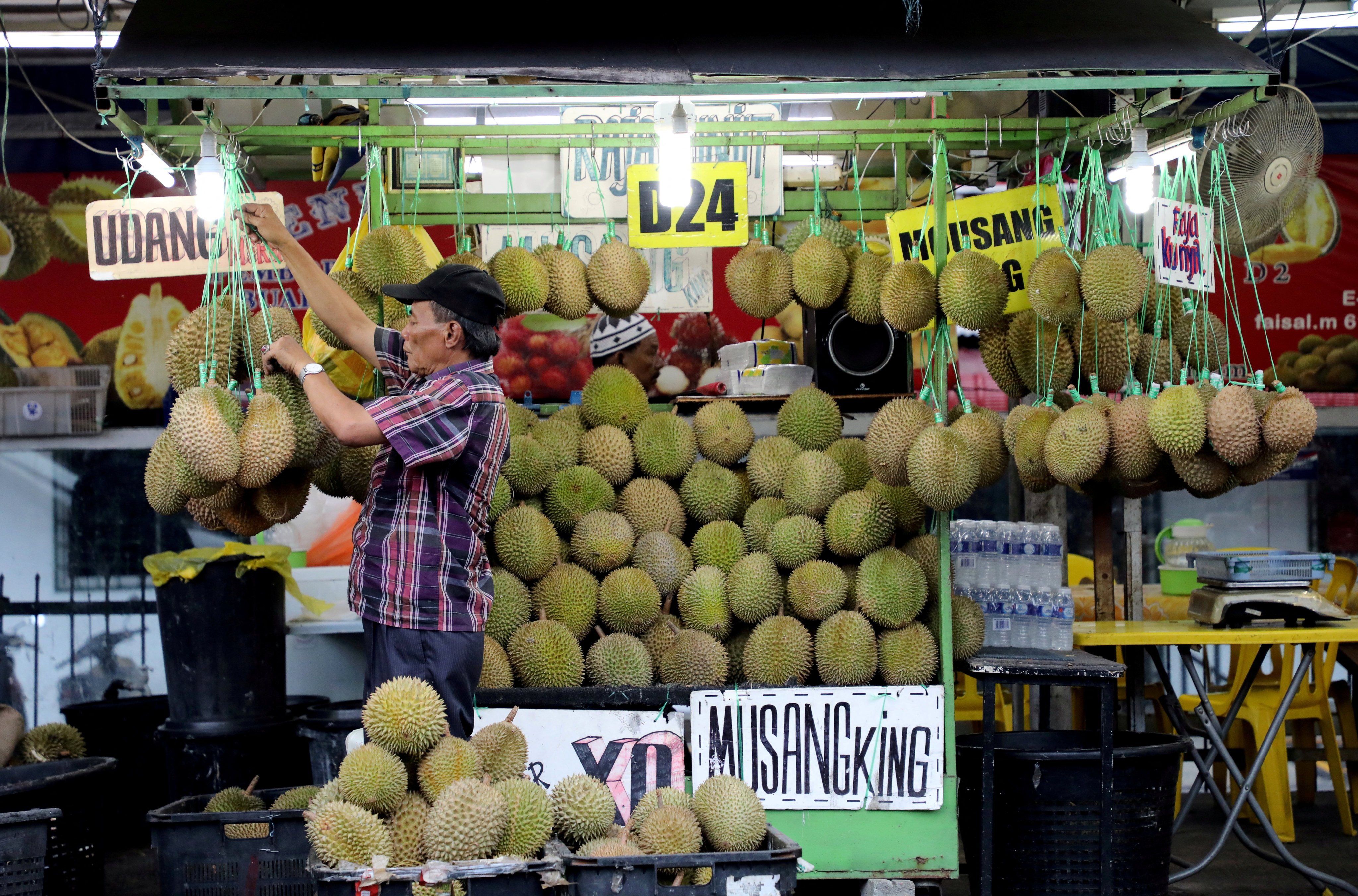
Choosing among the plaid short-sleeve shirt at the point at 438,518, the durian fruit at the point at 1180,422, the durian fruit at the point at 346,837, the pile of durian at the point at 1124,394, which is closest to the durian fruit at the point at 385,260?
the plaid short-sleeve shirt at the point at 438,518

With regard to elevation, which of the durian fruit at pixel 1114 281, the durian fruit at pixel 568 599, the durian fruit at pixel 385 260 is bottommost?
the durian fruit at pixel 568 599

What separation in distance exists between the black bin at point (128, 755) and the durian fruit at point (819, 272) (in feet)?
10.3

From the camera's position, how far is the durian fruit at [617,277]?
13.1ft

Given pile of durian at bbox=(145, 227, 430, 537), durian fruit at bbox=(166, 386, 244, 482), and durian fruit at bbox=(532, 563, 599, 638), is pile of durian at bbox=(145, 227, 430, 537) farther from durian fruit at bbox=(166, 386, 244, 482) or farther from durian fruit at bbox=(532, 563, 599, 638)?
durian fruit at bbox=(532, 563, 599, 638)

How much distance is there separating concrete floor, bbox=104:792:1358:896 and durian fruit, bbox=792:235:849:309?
1.94 metres

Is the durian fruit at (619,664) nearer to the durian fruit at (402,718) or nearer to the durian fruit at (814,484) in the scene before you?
the durian fruit at (814,484)

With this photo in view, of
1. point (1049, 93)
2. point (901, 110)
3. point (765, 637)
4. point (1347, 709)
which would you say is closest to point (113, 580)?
point (765, 637)

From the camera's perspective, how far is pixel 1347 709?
5.71 meters

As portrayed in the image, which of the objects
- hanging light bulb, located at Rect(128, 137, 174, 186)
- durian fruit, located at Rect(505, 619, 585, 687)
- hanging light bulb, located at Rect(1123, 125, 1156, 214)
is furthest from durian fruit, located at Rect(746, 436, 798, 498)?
hanging light bulb, located at Rect(128, 137, 174, 186)

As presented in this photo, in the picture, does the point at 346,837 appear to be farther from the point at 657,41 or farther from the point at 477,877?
the point at 657,41

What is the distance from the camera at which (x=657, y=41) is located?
9.62 feet

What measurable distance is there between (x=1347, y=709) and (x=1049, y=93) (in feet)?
10.5

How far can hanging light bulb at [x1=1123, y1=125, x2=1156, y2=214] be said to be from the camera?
11.1 ft

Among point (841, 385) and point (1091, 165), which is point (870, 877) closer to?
point (841, 385)
